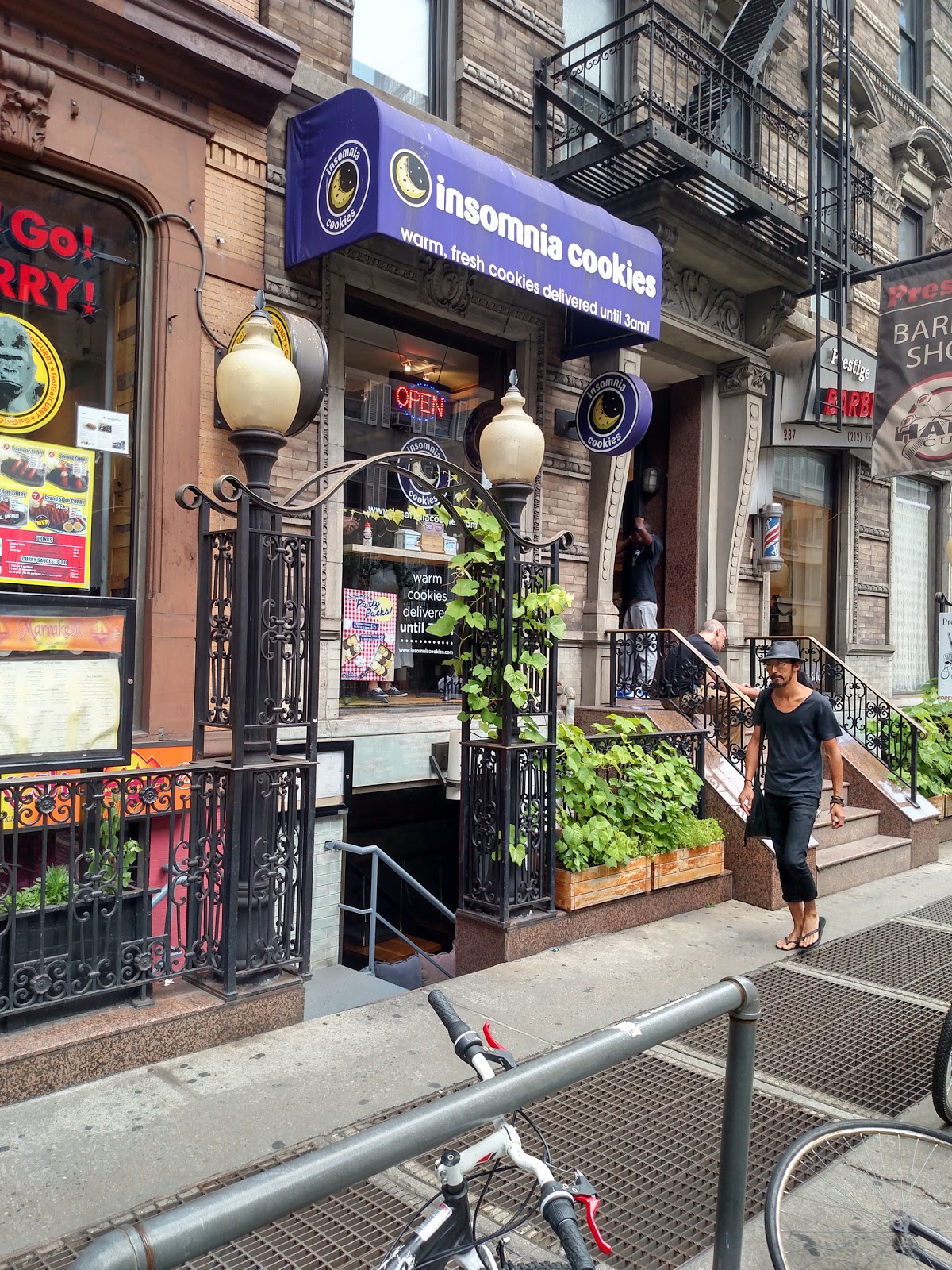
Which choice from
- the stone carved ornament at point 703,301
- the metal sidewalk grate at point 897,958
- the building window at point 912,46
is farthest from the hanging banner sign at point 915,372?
the building window at point 912,46

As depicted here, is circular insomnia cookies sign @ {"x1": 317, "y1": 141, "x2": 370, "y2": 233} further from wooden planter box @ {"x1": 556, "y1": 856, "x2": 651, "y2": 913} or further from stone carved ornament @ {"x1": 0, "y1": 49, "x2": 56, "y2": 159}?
wooden planter box @ {"x1": 556, "y1": 856, "x2": 651, "y2": 913}

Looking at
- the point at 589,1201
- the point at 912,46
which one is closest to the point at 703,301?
the point at 912,46

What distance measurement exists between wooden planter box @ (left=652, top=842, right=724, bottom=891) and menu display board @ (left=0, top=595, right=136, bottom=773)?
387 centimetres

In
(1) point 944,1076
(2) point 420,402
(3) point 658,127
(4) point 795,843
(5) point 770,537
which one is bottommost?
(1) point 944,1076

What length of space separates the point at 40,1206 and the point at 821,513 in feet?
44.0

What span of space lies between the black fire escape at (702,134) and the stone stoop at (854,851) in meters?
5.29

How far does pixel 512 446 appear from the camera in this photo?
19.1 ft

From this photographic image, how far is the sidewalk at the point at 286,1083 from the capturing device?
3.29 m

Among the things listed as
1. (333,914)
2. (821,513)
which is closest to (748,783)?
(333,914)

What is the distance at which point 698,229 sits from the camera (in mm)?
10211

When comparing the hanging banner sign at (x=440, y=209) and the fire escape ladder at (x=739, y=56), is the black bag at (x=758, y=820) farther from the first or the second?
the fire escape ladder at (x=739, y=56)

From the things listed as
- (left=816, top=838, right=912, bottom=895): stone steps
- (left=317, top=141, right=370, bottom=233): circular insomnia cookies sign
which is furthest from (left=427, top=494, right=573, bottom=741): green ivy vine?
(left=816, top=838, right=912, bottom=895): stone steps

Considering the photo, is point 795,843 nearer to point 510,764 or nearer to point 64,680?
point 510,764

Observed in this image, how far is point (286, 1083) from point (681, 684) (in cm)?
609
